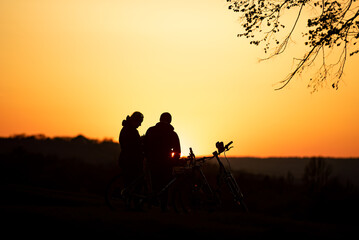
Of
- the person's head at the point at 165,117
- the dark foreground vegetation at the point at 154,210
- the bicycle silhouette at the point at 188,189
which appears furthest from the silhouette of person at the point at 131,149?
the dark foreground vegetation at the point at 154,210

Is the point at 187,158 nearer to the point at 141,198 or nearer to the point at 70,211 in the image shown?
the point at 141,198

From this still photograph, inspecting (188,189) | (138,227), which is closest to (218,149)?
(188,189)

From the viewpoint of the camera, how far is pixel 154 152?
14570mm

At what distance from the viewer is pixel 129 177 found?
47.0 feet

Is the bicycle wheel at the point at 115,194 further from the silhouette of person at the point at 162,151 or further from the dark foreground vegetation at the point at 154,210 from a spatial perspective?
the silhouette of person at the point at 162,151

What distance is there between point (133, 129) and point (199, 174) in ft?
6.62

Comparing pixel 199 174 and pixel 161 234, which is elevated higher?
pixel 199 174

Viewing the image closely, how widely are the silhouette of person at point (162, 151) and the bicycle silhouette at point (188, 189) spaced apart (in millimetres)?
167

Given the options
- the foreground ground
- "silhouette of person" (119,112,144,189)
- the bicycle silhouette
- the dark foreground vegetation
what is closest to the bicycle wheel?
the bicycle silhouette

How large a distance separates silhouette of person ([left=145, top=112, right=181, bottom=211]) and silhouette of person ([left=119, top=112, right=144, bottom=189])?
30 cm

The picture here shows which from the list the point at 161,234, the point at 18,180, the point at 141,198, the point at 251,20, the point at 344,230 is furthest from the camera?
the point at 18,180

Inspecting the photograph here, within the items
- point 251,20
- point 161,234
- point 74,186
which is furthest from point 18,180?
point 161,234

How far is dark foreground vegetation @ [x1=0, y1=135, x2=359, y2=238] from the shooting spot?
1091 centimetres

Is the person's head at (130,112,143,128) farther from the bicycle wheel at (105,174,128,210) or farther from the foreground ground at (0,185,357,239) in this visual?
the foreground ground at (0,185,357,239)
